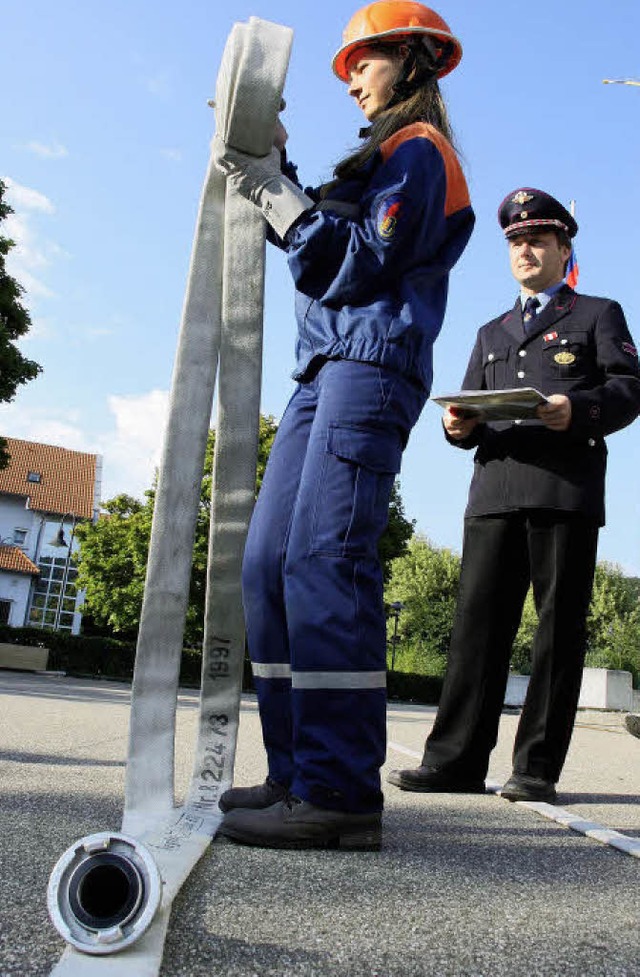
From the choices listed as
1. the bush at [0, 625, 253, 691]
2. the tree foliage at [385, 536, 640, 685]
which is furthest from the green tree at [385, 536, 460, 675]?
the bush at [0, 625, 253, 691]

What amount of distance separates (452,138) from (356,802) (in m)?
1.78

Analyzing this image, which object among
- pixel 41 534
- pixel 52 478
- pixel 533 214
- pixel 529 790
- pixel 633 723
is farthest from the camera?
pixel 52 478

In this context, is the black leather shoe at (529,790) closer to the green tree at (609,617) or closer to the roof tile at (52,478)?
the roof tile at (52,478)

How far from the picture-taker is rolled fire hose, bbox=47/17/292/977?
209cm

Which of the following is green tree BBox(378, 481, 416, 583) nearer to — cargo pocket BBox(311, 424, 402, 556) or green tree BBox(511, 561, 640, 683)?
green tree BBox(511, 561, 640, 683)

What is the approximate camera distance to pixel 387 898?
1575 mm

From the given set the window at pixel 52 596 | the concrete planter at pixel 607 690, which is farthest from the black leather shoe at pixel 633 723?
the window at pixel 52 596

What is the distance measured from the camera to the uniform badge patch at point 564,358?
3617mm

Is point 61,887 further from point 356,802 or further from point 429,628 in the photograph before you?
point 429,628

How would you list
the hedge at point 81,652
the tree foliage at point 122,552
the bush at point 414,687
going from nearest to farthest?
the hedge at point 81,652 < the bush at point 414,687 < the tree foliage at point 122,552

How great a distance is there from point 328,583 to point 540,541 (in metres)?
1.48

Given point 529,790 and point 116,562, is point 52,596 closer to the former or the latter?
point 116,562

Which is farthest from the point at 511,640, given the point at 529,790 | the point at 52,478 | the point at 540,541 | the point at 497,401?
the point at 52,478

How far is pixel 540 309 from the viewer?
12.5ft
